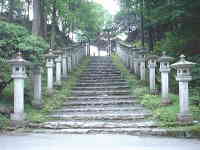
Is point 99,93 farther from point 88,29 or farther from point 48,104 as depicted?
point 88,29

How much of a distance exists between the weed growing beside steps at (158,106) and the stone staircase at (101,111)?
0.28 metres

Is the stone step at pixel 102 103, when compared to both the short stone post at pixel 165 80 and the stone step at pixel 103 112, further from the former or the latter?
the short stone post at pixel 165 80

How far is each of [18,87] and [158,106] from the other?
4942mm

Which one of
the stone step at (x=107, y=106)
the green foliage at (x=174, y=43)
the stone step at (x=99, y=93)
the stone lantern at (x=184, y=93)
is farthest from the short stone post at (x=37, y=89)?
the green foliage at (x=174, y=43)

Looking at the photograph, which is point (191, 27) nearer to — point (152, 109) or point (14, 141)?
point (152, 109)

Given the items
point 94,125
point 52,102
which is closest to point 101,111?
point 94,125

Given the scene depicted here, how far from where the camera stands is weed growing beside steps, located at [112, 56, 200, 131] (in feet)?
28.7

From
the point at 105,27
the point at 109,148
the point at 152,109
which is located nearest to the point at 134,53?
the point at 152,109

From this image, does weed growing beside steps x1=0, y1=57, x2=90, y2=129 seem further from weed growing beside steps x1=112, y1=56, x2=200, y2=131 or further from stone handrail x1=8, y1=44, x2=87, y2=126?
weed growing beside steps x1=112, y1=56, x2=200, y2=131

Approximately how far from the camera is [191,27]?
47.5 ft

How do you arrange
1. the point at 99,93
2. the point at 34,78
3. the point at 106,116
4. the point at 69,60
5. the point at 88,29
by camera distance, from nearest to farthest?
the point at 106,116 → the point at 34,78 → the point at 99,93 → the point at 69,60 → the point at 88,29

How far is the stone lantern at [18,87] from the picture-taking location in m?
8.87

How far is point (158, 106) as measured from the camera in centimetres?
1041

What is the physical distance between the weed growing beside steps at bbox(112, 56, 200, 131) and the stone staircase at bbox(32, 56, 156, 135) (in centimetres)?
28
